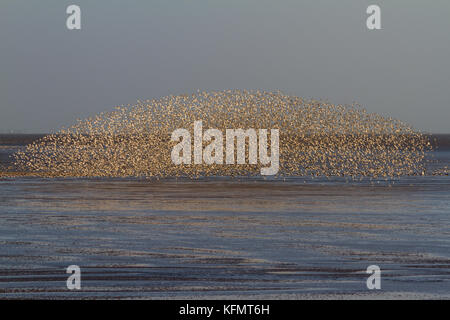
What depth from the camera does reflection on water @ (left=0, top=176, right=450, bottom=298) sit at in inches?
434

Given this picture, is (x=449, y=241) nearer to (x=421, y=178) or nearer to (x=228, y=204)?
(x=228, y=204)

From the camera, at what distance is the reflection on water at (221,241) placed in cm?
1103

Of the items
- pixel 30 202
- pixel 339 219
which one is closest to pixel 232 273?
pixel 339 219

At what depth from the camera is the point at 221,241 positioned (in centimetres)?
1505

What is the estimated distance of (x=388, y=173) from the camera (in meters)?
36.0

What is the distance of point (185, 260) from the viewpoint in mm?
12898

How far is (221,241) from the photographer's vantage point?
15.1 meters

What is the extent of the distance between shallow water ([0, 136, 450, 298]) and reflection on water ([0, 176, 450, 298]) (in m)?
0.02

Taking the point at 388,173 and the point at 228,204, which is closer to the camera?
the point at 228,204

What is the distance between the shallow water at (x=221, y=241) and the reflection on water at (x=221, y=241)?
2cm

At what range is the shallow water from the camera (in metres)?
11.0

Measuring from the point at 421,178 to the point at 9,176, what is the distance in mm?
16621
